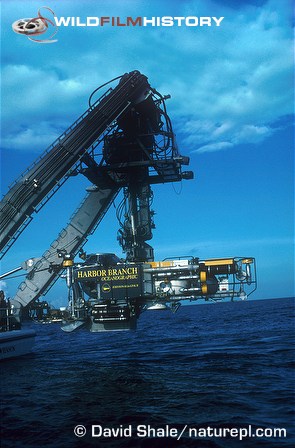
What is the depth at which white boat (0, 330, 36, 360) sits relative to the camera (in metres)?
24.1

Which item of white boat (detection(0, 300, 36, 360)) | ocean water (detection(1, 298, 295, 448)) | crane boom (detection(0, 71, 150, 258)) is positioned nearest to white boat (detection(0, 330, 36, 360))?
white boat (detection(0, 300, 36, 360))

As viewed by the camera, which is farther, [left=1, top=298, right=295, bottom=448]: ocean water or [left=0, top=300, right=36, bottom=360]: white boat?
[left=0, top=300, right=36, bottom=360]: white boat

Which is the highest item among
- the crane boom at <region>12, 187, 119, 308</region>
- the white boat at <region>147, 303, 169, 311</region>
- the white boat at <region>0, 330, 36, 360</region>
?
the crane boom at <region>12, 187, 119, 308</region>

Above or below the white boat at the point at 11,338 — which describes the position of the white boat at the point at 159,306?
above

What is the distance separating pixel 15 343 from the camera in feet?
82.6

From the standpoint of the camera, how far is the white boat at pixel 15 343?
2409cm

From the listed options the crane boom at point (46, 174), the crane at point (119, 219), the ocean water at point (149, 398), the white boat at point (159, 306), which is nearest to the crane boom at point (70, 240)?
the crane at point (119, 219)

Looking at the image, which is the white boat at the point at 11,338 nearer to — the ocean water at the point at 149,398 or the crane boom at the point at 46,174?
the ocean water at the point at 149,398

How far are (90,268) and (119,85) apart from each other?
17.7 meters

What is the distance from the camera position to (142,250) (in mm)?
34000

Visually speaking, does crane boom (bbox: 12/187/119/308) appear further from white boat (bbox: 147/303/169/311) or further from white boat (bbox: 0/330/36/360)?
white boat (bbox: 147/303/169/311)

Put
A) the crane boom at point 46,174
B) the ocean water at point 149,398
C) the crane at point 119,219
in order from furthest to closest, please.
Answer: the crane boom at point 46,174
the crane at point 119,219
the ocean water at point 149,398

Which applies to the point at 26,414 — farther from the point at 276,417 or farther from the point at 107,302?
the point at 107,302

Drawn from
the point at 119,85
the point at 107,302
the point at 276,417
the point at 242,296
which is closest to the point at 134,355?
the point at 107,302
